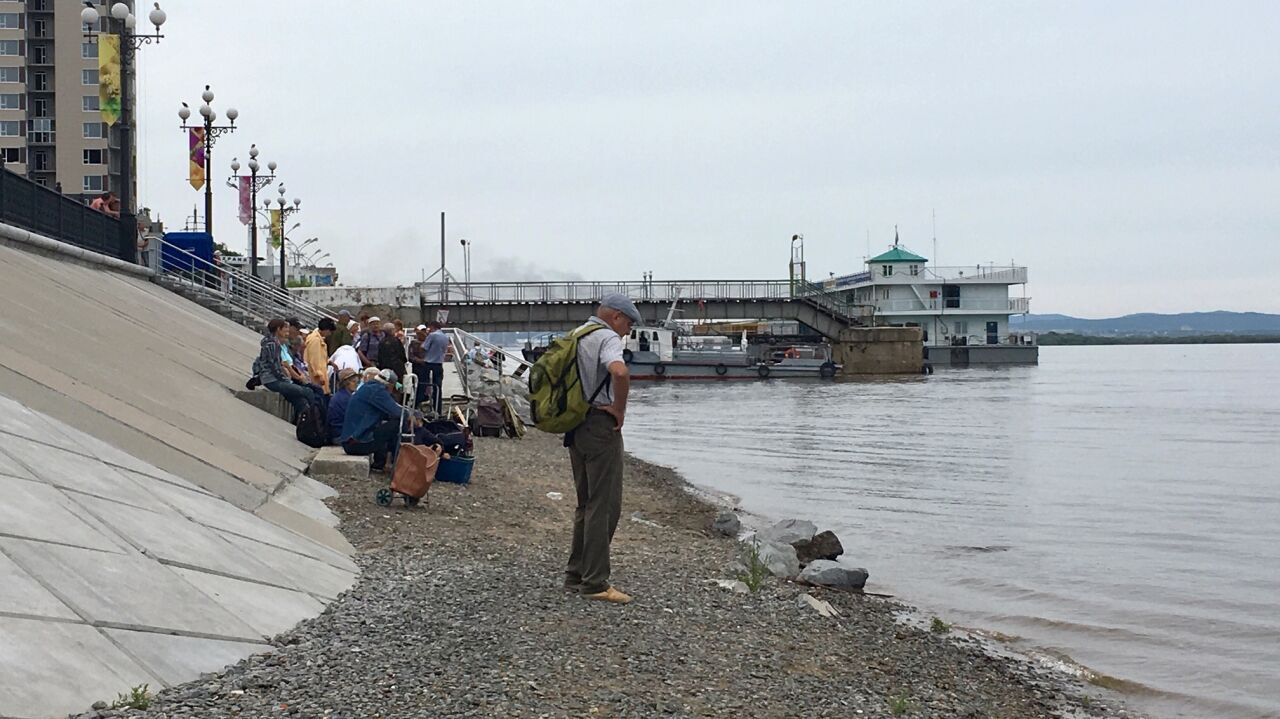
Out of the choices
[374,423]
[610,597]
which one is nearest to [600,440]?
[610,597]

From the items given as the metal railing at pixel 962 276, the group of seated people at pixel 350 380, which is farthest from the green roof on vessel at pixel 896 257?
the group of seated people at pixel 350 380

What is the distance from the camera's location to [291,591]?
8008mm

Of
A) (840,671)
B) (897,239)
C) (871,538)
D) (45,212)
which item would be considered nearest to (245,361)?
(45,212)

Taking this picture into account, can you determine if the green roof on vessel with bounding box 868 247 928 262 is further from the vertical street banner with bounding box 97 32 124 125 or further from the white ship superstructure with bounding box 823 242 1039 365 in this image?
the vertical street banner with bounding box 97 32 124 125

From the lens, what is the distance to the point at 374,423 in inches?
548

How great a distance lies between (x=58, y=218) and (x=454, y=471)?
1285 cm

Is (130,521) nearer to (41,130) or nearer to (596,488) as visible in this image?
(596,488)

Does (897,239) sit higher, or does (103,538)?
(897,239)

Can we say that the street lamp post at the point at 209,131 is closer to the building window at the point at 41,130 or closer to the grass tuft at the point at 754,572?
the grass tuft at the point at 754,572

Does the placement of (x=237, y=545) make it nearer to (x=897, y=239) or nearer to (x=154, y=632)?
(x=154, y=632)

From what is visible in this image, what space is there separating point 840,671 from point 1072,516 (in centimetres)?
1266

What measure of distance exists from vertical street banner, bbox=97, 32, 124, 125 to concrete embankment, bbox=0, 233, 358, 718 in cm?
1186

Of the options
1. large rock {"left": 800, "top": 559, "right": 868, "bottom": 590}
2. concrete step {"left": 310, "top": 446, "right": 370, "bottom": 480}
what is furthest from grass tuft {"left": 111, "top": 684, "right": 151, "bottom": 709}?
concrete step {"left": 310, "top": 446, "right": 370, "bottom": 480}

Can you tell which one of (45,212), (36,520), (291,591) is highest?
(45,212)
